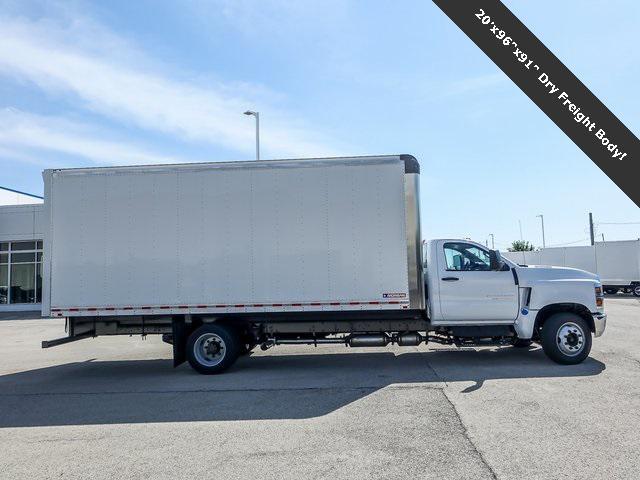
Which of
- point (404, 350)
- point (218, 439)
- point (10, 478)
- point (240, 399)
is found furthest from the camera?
point (404, 350)

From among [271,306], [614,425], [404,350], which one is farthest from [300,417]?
[404,350]

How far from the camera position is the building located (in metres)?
26.5

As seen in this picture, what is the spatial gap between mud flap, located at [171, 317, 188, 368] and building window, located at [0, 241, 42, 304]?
21436 mm

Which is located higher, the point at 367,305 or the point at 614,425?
the point at 367,305

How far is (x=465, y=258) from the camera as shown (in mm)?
9469

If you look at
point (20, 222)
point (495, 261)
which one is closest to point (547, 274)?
point (495, 261)

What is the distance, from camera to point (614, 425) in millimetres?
5668

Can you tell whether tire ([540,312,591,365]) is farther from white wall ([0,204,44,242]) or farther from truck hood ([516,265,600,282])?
white wall ([0,204,44,242])

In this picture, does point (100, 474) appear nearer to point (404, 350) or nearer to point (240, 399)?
point (240, 399)

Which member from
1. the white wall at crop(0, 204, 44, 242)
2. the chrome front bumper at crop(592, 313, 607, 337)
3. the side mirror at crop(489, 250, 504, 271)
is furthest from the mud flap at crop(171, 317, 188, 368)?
the white wall at crop(0, 204, 44, 242)

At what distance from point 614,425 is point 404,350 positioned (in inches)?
223

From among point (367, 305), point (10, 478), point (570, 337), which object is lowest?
point (10, 478)

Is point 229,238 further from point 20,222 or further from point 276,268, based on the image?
point 20,222

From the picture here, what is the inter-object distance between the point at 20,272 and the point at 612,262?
33.8m
